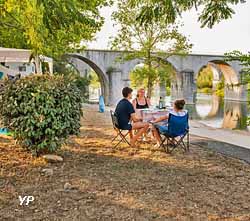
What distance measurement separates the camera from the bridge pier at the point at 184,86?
4444 cm

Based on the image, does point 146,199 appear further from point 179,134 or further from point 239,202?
point 179,134

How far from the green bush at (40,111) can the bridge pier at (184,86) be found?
39048 millimetres

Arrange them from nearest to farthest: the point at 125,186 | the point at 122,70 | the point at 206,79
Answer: the point at 125,186
the point at 122,70
the point at 206,79

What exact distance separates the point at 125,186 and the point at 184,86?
136 feet

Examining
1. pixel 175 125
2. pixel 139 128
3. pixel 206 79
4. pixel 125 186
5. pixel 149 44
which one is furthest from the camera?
pixel 206 79

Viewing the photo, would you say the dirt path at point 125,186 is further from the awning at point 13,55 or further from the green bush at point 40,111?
the awning at point 13,55

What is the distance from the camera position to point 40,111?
17.0ft

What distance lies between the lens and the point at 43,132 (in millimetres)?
5324

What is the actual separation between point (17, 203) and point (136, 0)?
11.8 ft

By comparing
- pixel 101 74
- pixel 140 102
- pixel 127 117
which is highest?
pixel 101 74

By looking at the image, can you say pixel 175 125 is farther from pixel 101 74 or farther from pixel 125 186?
pixel 101 74

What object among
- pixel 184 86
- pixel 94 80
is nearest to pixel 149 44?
pixel 184 86

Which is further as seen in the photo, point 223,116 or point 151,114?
point 223,116

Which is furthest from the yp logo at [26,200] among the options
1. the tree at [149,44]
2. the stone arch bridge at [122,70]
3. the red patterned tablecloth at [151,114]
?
the stone arch bridge at [122,70]
